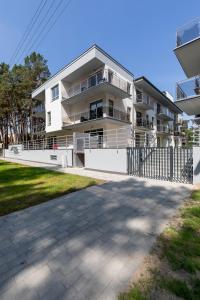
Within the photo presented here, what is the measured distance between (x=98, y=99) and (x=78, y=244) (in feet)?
54.3

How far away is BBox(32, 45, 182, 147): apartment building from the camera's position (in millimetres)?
16766

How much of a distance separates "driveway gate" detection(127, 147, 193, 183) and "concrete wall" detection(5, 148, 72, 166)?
268 inches

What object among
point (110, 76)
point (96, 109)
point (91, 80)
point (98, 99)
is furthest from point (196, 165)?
point (91, 80)

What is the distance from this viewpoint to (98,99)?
1817cm

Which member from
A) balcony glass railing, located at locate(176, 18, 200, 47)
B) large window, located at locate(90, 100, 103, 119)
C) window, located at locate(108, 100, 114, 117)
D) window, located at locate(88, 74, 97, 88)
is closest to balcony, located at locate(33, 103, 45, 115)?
large window, located at locate(90, 100, 103, 119)

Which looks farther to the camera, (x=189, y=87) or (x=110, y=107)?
(x=110, y=107)

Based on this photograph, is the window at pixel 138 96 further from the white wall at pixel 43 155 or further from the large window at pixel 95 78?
the white wall at pixel 43 155

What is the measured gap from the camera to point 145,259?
279cm

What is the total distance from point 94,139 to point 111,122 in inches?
170

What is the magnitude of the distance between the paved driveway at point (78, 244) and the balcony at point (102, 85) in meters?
12.8

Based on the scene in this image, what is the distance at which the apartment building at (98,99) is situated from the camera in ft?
55.0

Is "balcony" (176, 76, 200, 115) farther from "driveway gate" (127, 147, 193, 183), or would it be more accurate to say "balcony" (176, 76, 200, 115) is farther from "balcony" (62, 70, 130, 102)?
"balcony" (62, 70, 130, 102)

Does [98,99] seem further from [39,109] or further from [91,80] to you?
[39,109]

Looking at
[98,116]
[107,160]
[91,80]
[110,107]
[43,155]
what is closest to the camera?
[107,160]
